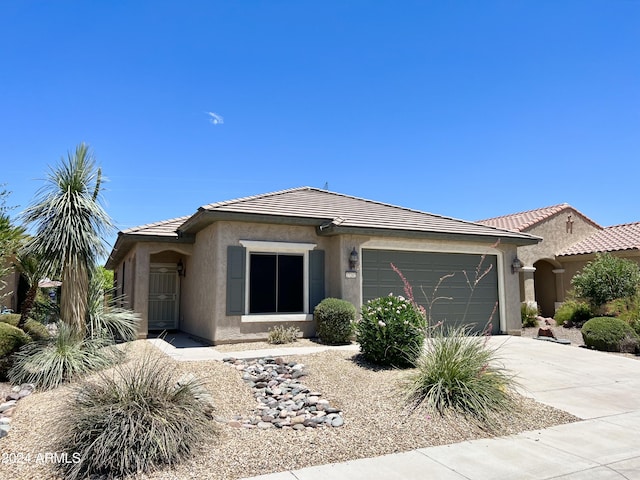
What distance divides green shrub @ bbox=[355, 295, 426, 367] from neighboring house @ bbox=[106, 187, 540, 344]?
2.90 meters

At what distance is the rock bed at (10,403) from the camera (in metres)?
6.42

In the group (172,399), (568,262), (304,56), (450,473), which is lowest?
(450,473)

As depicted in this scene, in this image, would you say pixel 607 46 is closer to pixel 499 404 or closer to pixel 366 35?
pixel 366 35

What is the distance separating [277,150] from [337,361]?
11795 mm

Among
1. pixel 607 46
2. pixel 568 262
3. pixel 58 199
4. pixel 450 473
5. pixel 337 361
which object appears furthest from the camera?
pixel 568 262

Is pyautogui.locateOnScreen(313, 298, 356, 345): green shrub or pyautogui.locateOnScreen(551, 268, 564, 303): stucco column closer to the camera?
pyautogui.locateOnScreen(313, 298, 356, 345): green shrub

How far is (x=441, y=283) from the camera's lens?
1380cm

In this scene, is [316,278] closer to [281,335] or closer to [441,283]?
[281,335]

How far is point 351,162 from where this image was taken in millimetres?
20312

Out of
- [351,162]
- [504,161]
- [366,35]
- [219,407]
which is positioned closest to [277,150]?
[351,162]

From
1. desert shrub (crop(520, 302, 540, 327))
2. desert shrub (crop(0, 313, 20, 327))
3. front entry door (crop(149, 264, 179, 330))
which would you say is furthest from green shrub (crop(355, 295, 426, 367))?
desert shrub (crop(520, 302, 540, 327))

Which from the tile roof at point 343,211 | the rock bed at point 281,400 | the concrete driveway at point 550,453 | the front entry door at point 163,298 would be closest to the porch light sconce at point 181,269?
the front entry door at point 163,298

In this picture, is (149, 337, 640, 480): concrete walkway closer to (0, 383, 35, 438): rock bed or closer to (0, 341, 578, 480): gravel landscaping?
(0, 341, 578, 480): gravel landscaping

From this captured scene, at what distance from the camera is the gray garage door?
516 inches
